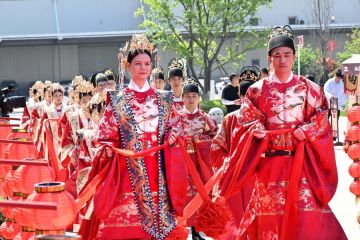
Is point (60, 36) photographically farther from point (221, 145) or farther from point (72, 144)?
point (221, 145)

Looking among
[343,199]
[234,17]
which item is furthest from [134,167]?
[234,17]

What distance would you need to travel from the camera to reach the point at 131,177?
25.1 ft

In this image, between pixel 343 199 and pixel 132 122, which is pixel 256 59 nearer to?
pixel 343 199

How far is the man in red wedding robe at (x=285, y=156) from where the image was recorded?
758 cm

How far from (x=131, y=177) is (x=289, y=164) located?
1250 millimetres

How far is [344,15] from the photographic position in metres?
46.3

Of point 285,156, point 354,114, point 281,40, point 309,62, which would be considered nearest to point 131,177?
point 285,156

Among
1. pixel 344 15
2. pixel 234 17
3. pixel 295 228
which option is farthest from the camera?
pixel 344 15

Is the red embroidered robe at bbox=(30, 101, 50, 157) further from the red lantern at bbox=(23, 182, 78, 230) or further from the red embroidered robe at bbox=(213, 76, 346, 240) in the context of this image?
the red lantern at bbox=(23, 182, 78, 230)

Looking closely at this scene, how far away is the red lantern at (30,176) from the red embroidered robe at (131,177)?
24.8 inches

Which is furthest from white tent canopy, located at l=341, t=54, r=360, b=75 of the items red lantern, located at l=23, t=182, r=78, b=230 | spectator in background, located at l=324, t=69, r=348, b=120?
spectator in background, located at l=324, t=69, r=348, b=120

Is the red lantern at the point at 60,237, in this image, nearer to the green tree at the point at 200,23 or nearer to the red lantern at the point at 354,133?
the red lantern at the point at 354,133

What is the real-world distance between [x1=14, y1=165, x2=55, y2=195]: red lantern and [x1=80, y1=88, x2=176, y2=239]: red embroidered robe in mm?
629

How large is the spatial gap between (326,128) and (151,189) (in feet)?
4.82
